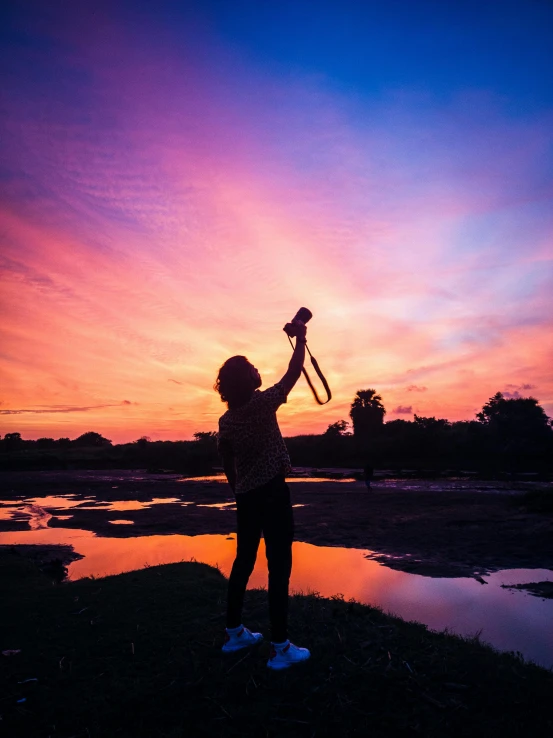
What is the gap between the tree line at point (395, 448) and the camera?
6306 centimetres

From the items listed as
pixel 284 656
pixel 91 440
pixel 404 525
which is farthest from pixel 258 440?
pixel 91 440

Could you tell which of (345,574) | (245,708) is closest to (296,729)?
(245,708)

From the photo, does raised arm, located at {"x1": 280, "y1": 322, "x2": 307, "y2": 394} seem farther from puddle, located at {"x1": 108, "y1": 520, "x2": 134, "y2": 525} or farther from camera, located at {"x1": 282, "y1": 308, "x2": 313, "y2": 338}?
puddle, located at {"x1": 108, "y1": 520, "x2": 134, "y2": 525}

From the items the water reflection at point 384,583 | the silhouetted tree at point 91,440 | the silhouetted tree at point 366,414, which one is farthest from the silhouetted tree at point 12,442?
the water reflection at point 384,583

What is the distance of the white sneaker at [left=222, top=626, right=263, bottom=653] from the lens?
429cm

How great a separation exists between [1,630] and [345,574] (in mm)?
7394

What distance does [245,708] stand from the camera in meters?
3.40

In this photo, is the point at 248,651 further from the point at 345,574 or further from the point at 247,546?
the point at 345,574

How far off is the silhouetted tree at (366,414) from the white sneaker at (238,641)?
76.5 metres

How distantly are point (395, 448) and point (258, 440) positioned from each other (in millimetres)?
71287

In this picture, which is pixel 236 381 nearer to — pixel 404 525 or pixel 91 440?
pixel 404 525

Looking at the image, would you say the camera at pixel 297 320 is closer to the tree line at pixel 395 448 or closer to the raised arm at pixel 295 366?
the raised arm at pixel 295 366

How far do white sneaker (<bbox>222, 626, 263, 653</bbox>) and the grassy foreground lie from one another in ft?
0.26

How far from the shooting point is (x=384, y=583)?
388 inches
